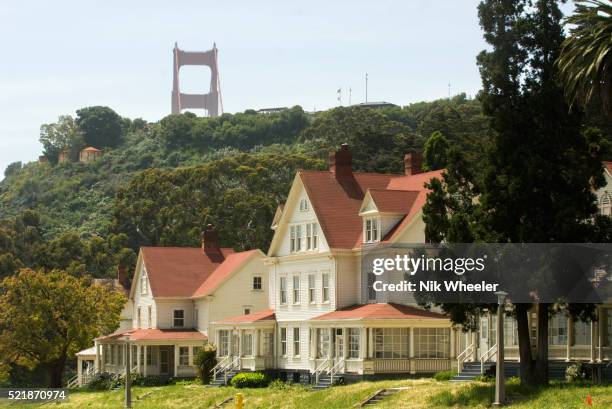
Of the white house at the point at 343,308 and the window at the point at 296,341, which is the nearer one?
the white house at the point at 343,308

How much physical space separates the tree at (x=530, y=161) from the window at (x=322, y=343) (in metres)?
17.1

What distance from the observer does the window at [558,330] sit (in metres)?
51.8

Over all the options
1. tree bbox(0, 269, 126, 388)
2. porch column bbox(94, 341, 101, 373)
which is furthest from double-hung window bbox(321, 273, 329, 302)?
porch column bbox(94, 341, 101, 373)

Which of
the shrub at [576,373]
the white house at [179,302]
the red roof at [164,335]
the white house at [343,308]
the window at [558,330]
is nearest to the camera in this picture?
the shrub at [576,373]

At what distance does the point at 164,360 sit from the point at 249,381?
58.2 ft

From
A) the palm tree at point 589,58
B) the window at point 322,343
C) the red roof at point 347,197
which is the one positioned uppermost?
the palm tree at point 589,58

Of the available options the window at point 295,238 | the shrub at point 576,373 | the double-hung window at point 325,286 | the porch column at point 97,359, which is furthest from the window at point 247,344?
the shrub at point 576,373

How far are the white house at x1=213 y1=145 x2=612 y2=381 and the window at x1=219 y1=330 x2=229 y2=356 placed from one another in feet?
0.27

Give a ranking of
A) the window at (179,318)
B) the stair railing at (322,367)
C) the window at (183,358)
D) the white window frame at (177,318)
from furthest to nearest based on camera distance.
Answer: the window at (179,318), the white window frame at (177,318), the window at (183,358), the stair railing at (322,367)

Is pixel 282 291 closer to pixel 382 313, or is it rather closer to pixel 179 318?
pixel 382 313

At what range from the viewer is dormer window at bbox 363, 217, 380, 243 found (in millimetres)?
63469

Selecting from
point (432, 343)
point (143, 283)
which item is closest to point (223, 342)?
point (143, 283)

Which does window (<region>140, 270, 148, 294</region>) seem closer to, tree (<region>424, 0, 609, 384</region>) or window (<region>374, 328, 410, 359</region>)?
window (<region>374, 328, 410, 359</region>)

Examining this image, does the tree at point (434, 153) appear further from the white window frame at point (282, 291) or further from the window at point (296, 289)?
the window at point (296, 289)
